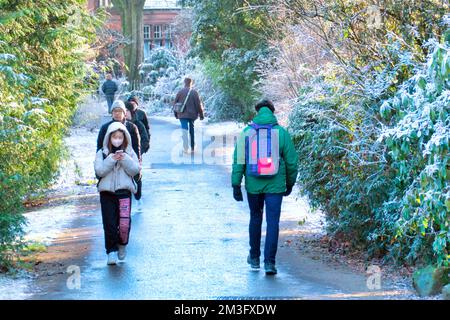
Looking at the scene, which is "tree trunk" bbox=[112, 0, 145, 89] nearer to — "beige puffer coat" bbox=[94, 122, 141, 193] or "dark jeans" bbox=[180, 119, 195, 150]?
"dark jeans" bbox=[180, 119, 195, 150]

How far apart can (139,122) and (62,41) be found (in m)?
2.16

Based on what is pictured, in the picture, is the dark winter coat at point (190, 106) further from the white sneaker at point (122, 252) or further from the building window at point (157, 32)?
the building window at point (157, 32)

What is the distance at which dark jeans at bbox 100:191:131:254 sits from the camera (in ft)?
33.5

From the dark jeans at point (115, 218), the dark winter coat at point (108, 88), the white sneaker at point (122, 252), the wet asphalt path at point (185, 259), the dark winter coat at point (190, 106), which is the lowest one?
the wet asphalt path at point (185, 259)

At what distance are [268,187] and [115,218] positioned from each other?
1.88 meters

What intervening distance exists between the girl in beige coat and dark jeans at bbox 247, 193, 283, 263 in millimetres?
1505

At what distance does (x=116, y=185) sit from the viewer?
1023 centimetres

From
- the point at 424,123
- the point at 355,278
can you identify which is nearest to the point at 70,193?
the point at 355,278

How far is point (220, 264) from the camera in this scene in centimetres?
1002

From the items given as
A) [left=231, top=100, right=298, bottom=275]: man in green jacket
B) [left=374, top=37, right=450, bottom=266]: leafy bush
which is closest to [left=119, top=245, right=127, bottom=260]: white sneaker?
[left=231, top=100, right=298, bottom=275]: man in green jacket

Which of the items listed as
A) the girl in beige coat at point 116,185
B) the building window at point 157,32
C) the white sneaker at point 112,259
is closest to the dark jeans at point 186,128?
the girl in beige coat at point 116,185

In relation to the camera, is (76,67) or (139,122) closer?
(139,122)

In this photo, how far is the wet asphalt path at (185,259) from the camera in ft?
28.5

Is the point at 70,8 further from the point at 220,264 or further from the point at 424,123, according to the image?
the point at 424,123
